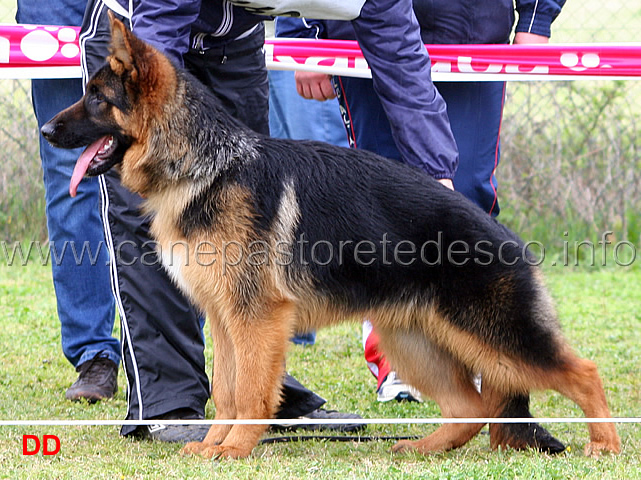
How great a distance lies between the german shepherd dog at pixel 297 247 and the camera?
3.35 meters

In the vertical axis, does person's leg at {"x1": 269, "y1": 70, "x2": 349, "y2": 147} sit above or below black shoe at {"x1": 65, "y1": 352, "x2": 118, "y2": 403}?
above

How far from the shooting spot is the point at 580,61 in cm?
530

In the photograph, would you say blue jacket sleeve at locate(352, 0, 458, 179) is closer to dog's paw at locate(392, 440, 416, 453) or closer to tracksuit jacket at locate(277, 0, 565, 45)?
tracksuit jacket at locate(277, 0, 565, 45)

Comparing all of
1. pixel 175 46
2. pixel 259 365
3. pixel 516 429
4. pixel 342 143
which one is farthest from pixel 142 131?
pixel 342 143

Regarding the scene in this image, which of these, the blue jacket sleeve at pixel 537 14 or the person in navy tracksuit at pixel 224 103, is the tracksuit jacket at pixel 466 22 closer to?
the blue jacket sleeve at pixel 537 14

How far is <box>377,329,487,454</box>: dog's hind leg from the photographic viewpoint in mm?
3725

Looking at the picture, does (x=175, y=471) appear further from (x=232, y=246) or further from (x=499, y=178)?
(x=499, y=178)

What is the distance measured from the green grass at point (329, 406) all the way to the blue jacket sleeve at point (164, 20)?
1665 millimetres

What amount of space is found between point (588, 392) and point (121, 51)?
233 cm

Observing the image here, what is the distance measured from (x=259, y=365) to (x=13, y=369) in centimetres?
243

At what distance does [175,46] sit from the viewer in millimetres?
3516

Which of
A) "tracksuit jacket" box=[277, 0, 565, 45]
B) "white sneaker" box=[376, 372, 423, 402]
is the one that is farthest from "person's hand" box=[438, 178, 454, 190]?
"white sneaker" box=[376, 372, 423, 402]

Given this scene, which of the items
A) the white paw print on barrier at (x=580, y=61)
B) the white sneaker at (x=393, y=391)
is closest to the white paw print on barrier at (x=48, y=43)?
the white sneaker at (x=393, y=391)

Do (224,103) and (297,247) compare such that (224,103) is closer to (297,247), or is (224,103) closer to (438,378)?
(297,247)
